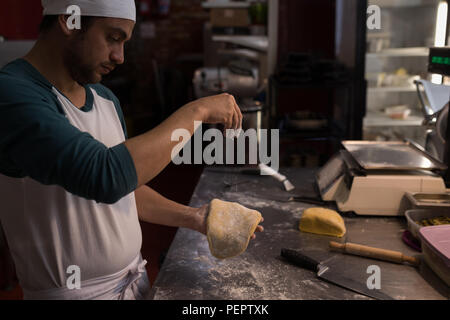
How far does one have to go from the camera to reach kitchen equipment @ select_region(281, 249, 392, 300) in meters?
1.07

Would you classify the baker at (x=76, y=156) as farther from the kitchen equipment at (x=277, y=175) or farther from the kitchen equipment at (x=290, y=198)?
the kitchen equipment at (x=277, y=175)

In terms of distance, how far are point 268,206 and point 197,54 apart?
5.47 metres

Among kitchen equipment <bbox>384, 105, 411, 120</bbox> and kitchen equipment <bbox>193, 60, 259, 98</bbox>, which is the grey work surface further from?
kitchen equipment <bbox>384, 105, 411, 120</bbox>

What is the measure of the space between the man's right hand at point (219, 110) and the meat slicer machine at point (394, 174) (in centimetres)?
75

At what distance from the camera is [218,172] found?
6.97 ft

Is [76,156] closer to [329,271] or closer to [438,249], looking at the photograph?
[329,271]

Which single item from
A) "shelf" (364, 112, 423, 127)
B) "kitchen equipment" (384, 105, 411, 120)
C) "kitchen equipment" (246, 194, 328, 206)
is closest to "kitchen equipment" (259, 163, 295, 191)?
"kitchen equipment" (246, 194, 328, 206)

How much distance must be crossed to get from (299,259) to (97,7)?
839 millimetres

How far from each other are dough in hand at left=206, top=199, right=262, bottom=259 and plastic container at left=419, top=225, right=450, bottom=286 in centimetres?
46

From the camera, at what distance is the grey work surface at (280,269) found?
1.08 m

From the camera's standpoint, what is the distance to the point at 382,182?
4.99 feet

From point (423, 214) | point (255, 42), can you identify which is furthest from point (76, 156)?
point (255, 42)

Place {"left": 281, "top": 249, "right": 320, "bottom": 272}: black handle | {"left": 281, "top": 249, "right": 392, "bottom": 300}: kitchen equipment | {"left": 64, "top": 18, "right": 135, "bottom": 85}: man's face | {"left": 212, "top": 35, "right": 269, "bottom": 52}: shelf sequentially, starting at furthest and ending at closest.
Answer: {"left": 212, "top": 35, "right": 269, "bottom": 52}: shelf, {"left": 281, "top": 249, "right": 320, "bottom": 272}: black handle, {"left": 281, "top": 249, "right": 392, "bottom": 300}: kitchen equipment, {"left": 64, "top": 18, "right": 135, "bottom": 85}: man's face

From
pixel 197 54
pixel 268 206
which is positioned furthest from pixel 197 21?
pixel 268 206
